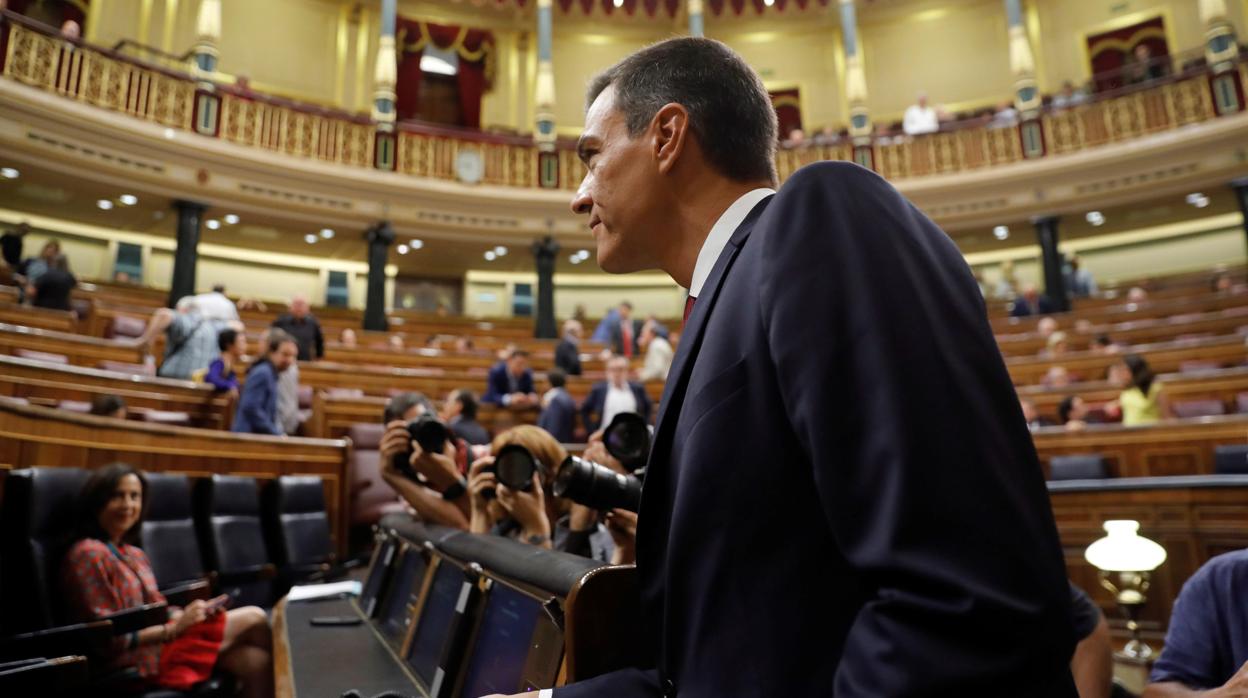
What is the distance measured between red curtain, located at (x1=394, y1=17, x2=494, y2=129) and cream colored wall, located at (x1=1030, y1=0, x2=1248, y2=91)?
931cm

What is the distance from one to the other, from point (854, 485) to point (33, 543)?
2.45 m

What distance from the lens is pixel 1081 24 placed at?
12617 mm

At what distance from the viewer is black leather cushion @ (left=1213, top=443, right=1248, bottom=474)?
3.79 metres

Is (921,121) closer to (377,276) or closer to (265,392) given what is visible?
(377,276)

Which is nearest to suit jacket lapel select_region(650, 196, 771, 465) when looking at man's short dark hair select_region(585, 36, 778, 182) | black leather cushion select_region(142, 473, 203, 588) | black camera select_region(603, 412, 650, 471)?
man's short dark hair select_region(585, 36, 778, 182)

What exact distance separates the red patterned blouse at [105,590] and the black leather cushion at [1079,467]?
14.3 ft

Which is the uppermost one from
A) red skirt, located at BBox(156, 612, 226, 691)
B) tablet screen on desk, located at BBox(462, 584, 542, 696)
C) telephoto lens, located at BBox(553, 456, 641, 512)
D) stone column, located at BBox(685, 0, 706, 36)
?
stone column, located at BBox(685, 0, 706, 36)

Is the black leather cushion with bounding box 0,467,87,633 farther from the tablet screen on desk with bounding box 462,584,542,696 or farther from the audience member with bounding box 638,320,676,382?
the audience member with bounding box 638,320,676,382

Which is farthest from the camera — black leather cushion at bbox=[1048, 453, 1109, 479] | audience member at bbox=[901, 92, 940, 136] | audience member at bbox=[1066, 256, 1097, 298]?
audience member at bbox=[901, 92, 940, 136]

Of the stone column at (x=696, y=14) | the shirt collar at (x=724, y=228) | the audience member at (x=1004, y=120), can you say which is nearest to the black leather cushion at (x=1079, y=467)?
A: the shirt collar at (x=724, y=228)

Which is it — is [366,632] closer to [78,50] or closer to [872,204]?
[872,204]

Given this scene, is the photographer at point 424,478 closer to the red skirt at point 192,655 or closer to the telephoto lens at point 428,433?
the telephoto lens at point 428,433

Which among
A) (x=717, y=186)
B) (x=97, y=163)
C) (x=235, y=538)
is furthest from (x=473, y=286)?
(x=717, y=186)

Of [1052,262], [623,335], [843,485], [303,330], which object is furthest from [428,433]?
Answer: [1052,262]
